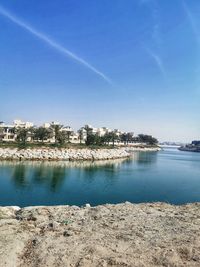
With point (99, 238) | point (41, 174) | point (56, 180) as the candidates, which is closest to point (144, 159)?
point (41, 174)

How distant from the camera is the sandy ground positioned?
9469 mm

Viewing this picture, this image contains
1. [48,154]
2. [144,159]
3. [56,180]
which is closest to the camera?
[56,180]

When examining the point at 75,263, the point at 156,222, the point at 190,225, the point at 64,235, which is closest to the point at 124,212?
the point at 156,222

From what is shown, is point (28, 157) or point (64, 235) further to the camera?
point (28, 157)

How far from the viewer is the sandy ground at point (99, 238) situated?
31.1ft

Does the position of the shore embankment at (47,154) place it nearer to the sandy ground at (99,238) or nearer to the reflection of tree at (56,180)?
the reflection of tree at (56,180)

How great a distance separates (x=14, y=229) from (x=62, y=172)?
112ft

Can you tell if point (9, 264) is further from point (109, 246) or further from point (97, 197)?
point (97, 197)

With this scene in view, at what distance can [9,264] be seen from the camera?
9.09 m

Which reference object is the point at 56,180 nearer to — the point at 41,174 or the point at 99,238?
the point at 41,174

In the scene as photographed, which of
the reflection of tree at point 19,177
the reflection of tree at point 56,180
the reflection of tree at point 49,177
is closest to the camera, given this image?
the reflection of tree at point 56,180

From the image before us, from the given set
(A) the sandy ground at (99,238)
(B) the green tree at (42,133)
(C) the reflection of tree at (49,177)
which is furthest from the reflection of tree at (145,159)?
(A) the sandy ground at (99,238)

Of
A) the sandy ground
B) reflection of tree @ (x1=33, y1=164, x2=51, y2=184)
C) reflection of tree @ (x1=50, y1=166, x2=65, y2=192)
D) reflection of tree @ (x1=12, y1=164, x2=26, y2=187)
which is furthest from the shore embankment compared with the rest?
the sandy ground

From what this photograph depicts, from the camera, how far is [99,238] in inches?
444
